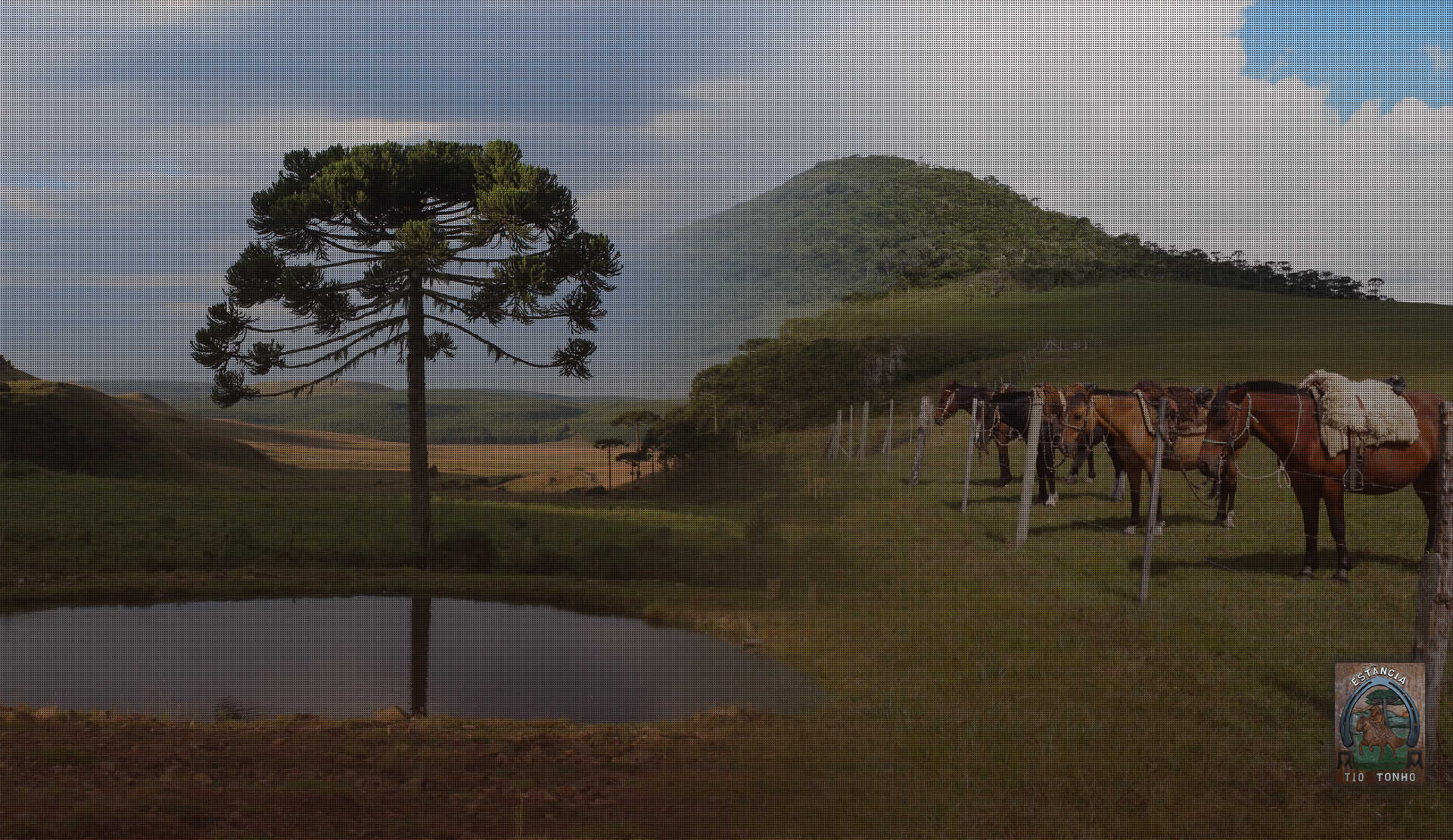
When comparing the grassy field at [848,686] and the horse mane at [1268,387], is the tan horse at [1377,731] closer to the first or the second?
the grassy field at [848,686]

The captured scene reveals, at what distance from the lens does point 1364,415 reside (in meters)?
12.0

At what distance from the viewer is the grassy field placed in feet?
23.5

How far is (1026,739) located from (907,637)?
13.8 ft

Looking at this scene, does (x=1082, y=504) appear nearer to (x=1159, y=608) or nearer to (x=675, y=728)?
(x=1159, y=608)

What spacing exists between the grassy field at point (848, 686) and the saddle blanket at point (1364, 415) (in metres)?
1.65

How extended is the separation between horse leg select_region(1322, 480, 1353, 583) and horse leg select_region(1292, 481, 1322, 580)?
0.13m

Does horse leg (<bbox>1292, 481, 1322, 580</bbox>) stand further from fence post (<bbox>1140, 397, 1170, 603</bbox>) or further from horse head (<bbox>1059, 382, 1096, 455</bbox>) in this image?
horse head (<bbox>1059, 382, 1096, 455</bbox>)

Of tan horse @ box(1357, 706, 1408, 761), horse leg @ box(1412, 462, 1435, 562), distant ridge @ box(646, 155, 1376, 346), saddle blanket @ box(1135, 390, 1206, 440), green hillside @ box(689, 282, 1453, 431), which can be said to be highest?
distant ridge @ box(646, 155, 1376, 346)

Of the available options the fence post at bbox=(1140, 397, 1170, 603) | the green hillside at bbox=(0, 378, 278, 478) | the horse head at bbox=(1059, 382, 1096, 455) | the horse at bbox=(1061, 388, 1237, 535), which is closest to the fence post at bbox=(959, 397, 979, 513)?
the horse head at bbox=(1059, 382, 1096, 455)

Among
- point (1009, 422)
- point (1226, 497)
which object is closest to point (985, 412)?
point (1009, 422)

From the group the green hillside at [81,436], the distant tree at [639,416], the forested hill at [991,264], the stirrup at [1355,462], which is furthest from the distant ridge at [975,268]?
the stirrup at [1355,462]

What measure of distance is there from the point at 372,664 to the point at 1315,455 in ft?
38.7

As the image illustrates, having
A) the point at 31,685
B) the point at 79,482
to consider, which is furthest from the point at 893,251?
the point at 31,685

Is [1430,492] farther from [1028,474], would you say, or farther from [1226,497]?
[1028,474]
